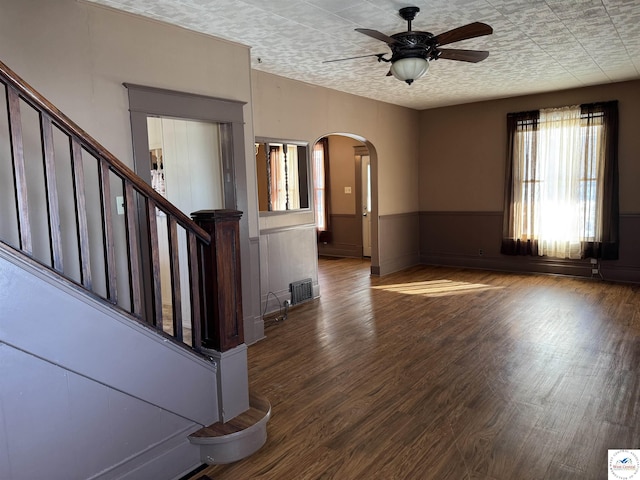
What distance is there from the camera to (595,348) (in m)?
3.90

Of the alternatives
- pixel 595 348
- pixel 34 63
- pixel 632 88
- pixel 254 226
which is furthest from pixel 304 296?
pixel 632 88

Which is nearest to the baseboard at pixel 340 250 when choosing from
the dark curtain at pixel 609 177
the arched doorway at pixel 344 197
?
the arched doorway at pixel 344 197

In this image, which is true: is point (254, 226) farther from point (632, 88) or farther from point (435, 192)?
point (632, 88)

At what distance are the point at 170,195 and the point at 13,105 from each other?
301 centimetres

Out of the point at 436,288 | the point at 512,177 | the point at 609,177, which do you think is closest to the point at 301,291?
the point at 436,288

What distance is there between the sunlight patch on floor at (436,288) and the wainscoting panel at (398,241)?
2.73 ft

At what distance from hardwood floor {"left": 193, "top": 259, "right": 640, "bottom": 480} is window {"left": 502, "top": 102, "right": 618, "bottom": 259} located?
3.48 ft

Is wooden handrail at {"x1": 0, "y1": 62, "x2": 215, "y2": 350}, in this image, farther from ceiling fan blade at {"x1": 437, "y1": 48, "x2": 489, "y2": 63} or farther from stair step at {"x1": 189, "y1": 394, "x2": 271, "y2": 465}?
ceiling fan blade at {"x1": 437, "y1": 48, "x2": 489, "y2": 63}

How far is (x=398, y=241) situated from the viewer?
25.1 feet

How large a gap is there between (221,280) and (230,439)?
86 centimetres

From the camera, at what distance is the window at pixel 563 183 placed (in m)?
6.18

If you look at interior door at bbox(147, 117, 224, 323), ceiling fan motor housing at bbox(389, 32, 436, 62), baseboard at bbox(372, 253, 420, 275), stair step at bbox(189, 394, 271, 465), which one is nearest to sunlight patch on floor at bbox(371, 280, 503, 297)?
baseboard at bbox(372, 253, 420, 275)

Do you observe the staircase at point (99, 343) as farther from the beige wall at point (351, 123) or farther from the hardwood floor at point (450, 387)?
the beige wall at point (351, 123)

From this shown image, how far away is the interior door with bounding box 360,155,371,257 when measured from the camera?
876 cm
